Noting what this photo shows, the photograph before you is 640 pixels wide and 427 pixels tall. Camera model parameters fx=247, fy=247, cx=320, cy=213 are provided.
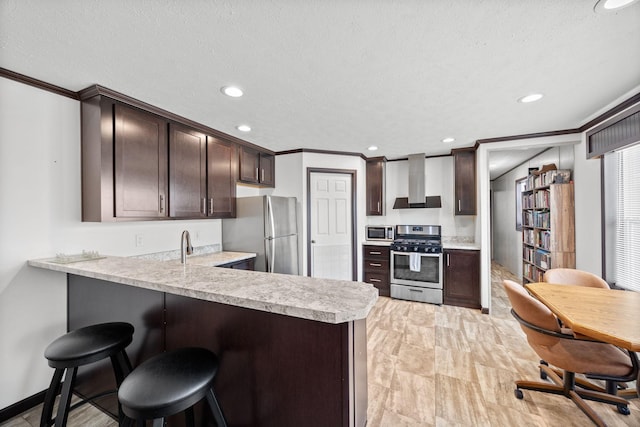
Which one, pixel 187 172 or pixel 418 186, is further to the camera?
pixel 418 186

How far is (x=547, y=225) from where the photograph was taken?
11.7ft

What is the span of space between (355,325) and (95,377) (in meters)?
1.94

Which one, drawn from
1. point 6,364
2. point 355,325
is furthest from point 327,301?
point 6,364

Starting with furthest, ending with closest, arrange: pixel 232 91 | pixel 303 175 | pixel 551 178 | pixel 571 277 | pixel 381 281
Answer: pixel 381 281
pixel 303 175
pixel 551 178
pixel 571 277
pixel 232 91

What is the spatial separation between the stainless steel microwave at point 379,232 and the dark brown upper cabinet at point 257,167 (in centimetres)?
195

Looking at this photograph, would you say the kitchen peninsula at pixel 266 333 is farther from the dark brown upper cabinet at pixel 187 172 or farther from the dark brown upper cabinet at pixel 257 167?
the dark brown upper cabinet at pixel 257 167

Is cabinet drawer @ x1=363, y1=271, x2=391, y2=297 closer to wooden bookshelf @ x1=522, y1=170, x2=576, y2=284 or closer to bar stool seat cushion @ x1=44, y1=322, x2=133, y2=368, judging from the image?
wooden bookshelf @ x1=522, y1=170, x2=576, y2=284

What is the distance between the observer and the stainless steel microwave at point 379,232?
14.6 feet

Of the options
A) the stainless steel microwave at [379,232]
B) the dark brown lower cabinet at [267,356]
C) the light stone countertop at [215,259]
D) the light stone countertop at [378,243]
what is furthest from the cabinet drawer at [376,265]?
the dark brown lower cabinet at [267,356]

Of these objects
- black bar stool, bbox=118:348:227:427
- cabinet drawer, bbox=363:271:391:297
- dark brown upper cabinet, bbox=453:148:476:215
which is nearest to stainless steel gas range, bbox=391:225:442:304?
cabinet drawer, bbox=363:271:391:297

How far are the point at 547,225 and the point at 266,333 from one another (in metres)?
4.33

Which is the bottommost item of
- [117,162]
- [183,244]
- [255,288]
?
[255,288]

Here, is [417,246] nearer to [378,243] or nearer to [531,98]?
[378,243]

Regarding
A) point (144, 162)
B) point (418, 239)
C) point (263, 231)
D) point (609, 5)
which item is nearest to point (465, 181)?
point (418, 239)
